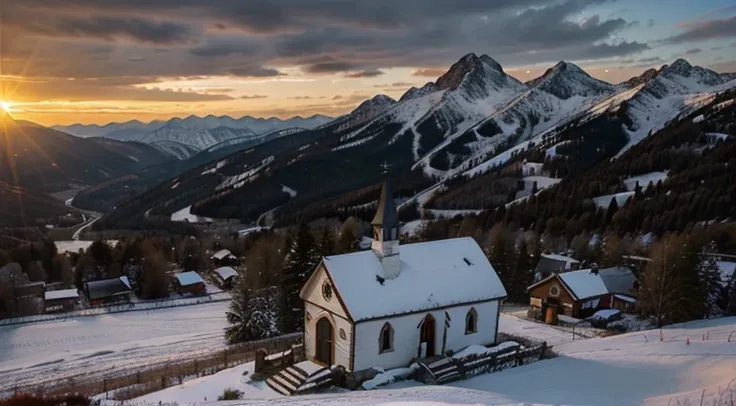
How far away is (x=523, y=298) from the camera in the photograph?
57875 millimetres

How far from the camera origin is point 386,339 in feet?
98.2

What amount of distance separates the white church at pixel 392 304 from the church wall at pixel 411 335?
5 cm

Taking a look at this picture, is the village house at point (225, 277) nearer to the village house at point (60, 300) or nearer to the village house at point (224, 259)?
the village house at point (224, 259)

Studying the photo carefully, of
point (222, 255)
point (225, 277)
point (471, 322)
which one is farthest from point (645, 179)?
point (471, 322)

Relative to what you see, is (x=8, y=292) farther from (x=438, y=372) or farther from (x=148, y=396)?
(x=438, y=372)

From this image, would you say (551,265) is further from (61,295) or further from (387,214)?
(61,295)

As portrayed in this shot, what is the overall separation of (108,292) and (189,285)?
10348 millimetres

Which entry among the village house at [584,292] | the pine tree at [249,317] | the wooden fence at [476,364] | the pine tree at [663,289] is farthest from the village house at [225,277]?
the wooden fence at [476,364]

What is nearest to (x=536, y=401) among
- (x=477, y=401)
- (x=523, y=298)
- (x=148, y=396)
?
(x=477, y=401)

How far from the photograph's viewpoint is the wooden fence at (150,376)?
29.3m

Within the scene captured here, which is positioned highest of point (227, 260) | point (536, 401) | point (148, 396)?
point (536, 401)

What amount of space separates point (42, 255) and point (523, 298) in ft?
247

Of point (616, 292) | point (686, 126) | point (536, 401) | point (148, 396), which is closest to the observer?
point (536, 401)

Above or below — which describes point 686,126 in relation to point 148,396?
above
